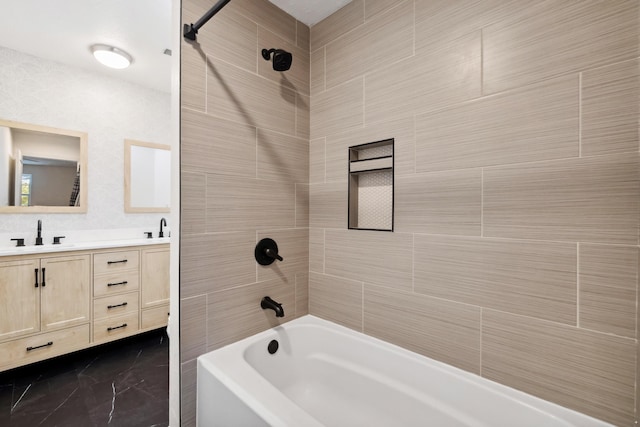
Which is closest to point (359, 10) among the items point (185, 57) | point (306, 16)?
point (306, 16)

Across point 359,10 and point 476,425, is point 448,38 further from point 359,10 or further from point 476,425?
point 476,425

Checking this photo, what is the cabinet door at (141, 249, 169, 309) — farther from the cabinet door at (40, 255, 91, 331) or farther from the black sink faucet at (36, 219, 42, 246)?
the black sink faucet at (36, 219, 42, 246)

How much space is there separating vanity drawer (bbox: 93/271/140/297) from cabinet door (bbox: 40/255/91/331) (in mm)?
62

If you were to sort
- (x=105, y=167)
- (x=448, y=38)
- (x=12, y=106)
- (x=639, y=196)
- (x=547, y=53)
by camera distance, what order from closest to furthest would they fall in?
(x=639, y=196), (x=547, y=53), (x=448, y=38), (x=12, y=106), (x=105, y=167)

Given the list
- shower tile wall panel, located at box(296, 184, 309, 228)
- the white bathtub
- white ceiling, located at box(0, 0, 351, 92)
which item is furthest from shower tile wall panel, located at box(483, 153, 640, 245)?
white ceiling, located at box(0, 0, 351, 92)

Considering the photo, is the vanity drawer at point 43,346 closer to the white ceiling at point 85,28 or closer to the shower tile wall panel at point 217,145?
the shower tile wall panel at point 217,145

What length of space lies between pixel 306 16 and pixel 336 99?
0.60 metres

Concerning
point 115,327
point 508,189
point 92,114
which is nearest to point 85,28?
point 92,114

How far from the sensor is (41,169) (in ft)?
8.13

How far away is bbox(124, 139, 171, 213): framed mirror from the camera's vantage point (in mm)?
2928

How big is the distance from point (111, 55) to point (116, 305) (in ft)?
7.29

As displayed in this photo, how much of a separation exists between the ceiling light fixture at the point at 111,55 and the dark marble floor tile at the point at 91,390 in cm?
261

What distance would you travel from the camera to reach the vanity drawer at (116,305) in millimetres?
2395

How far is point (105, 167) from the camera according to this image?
279cm
